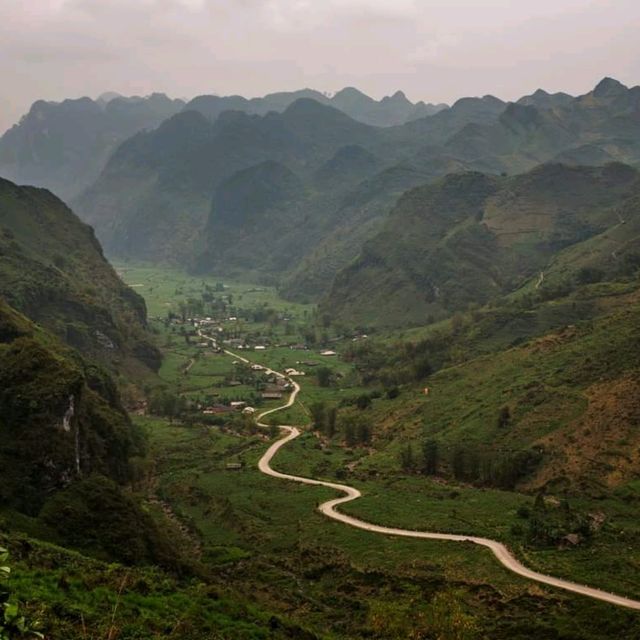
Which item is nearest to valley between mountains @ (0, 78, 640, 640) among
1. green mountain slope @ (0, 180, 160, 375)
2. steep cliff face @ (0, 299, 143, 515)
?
steep cliff face @ (0, 299, 143, 515)

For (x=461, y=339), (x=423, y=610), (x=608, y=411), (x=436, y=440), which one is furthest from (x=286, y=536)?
(x=461, y=339)

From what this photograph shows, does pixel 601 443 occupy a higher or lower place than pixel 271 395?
higher

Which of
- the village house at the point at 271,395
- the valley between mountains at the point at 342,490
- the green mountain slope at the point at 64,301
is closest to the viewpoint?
the valley between mountains at the point at 342,490

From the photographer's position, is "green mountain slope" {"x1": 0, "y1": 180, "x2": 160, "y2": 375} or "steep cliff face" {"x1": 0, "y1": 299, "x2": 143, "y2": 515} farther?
"green mountain slope" {"x1": 0, "y1": 180, "x2": 160, "y2": 375}

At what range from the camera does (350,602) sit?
2052 inches

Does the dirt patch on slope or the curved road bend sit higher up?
the dirt patch on slope

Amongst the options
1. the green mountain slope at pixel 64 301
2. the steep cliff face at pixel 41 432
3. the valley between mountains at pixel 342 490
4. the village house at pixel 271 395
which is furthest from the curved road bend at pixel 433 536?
the green mountain slope at pixel 64 301

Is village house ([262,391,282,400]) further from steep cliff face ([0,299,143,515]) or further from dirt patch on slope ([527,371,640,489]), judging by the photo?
dirt patch on slope ([527,371,640,489])

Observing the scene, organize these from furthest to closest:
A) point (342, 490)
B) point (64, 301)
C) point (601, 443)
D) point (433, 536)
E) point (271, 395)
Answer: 1. point (64, 301)
2. point (271, 395)
3. point (342, 490)
4. point (601, 443)
5. point (433, 536)

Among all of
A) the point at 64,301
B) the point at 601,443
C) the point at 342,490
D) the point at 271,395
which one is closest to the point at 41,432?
the point at 342,490

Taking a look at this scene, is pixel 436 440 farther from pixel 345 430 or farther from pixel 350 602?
pixel 350 602

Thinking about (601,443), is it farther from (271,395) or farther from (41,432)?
(271,395)

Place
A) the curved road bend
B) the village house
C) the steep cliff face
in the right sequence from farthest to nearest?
the village house, the steep cliff face, the curved road bend

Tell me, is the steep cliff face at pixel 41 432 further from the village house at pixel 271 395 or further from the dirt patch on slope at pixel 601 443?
the village house at pixel 271 395
